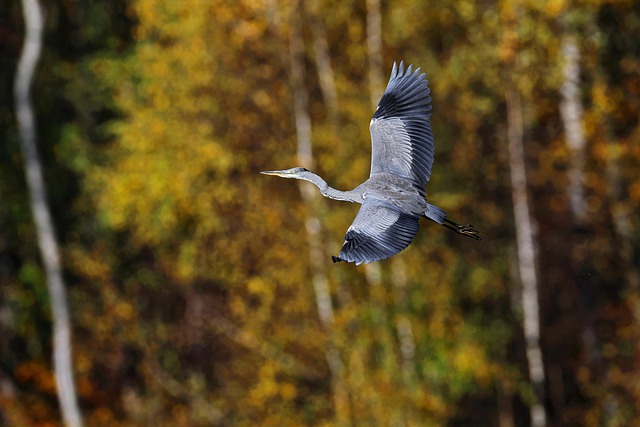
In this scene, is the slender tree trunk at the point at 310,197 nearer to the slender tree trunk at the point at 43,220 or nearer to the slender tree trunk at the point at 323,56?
the slender tree trunk at the point at 323,56

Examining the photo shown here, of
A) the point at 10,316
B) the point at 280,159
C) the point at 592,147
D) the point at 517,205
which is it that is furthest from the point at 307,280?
the point at 10,316

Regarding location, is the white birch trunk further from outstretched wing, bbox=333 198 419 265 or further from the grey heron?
outstretched wing, bbox=333 198 419 265

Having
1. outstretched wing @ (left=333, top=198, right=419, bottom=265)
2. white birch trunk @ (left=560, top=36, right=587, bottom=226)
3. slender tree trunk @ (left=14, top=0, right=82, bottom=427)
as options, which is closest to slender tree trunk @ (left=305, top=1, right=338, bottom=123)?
white birch trunk @ (left=560, top=36, right=587, bottom=226)

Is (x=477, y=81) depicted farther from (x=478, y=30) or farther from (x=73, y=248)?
(x=73, y=248)

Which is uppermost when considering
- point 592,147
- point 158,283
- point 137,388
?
point 592,147

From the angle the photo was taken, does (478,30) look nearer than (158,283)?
Yes

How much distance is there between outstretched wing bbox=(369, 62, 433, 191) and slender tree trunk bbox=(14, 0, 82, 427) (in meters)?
9.42

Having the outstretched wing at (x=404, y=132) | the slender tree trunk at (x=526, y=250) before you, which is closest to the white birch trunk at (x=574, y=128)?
the slender tree trunk at (x=526, y=250)

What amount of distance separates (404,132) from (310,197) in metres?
6.26

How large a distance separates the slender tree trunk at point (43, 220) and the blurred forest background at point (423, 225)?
517mm

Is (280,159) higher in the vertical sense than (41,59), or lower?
lower

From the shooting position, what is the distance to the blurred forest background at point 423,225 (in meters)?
15.3

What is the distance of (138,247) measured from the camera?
19.9m

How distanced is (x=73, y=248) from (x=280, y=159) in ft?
14.7
